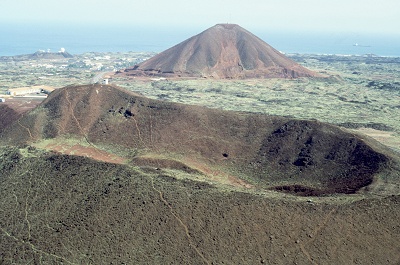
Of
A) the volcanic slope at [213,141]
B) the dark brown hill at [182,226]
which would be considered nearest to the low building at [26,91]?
the volcanic slope at [213,141]

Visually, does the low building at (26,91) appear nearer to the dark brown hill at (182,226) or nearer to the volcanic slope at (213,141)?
the volcanic slope at (213,141)

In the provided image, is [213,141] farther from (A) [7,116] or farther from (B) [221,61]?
(B) [221,61]

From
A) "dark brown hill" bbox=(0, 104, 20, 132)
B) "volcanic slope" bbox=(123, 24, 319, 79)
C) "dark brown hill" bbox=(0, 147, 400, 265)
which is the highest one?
"volcanic slope" bbox=(123, 24, 319, 79)

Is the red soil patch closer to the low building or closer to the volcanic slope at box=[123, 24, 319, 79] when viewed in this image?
the low building

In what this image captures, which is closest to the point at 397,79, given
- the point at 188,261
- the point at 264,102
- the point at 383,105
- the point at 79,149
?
the point at 383,105

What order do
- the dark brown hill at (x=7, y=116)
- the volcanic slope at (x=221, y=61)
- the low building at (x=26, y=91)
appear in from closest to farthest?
the dark brown hill at (x=7, y=116) < the low building at (x=26, y=91) < the volcanic slope at (x=221, y=61)

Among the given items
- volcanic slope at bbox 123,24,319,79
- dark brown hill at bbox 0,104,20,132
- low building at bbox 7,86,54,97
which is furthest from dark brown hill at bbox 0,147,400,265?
volcanic slope at bbox 123,24,319,79
